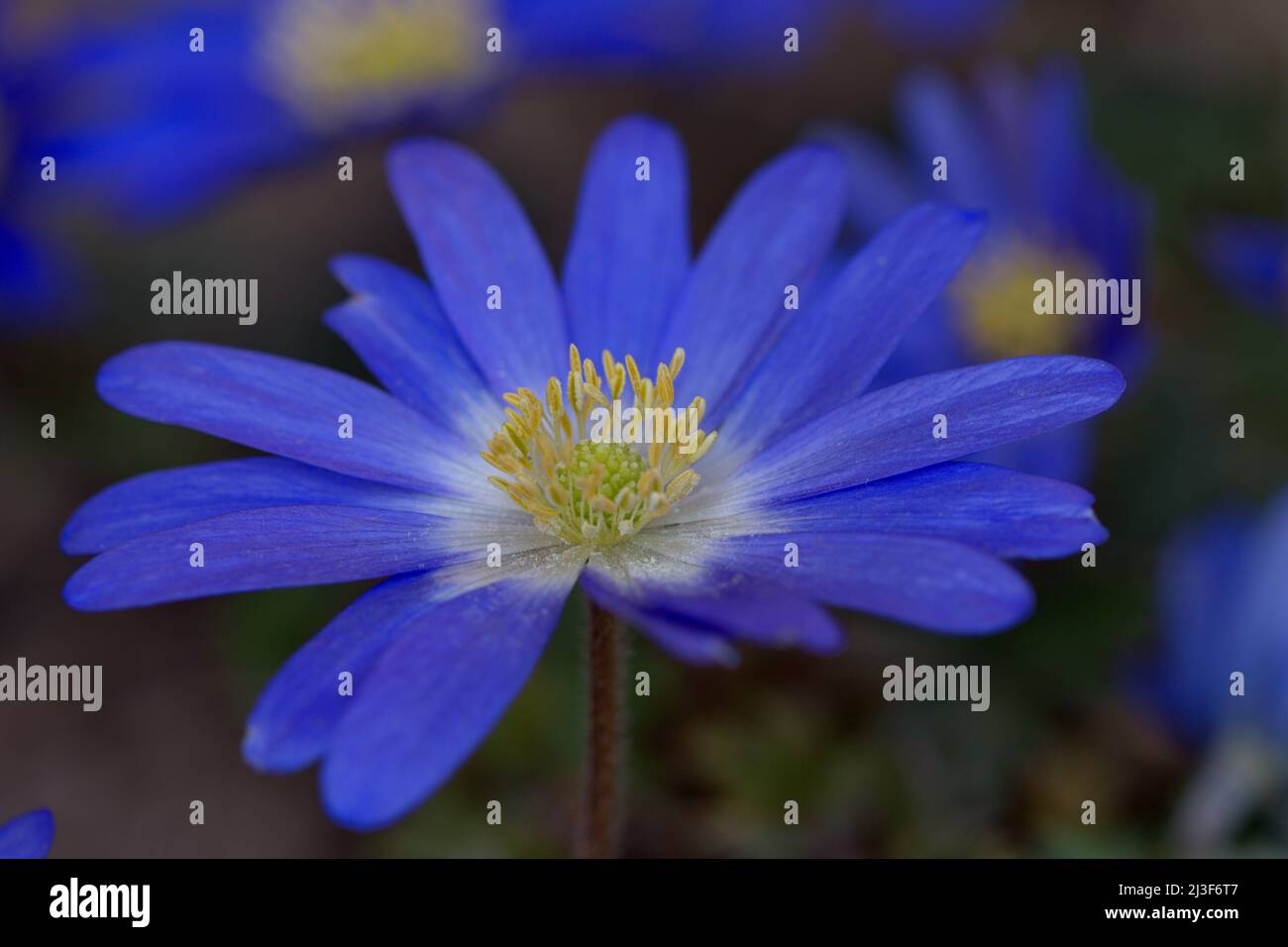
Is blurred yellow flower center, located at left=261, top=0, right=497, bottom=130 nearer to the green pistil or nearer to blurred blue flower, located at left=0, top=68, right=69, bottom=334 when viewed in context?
blurred blue flower, located at left=0, top=68, right=69, bottom=334

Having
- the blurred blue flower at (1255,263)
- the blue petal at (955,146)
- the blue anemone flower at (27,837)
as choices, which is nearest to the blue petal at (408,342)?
the blue anemone flower at (27,837)

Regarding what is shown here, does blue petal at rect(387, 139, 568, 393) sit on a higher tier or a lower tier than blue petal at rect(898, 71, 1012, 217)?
Result: lower

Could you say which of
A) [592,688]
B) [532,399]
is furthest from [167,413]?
[592,688]

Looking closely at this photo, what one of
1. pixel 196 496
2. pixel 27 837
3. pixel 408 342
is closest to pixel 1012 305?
pixel 408 342

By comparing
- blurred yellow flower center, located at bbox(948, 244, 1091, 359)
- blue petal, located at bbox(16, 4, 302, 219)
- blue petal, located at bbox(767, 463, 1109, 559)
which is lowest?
blue petal, located at bbox(767, 463, 1109, 559)

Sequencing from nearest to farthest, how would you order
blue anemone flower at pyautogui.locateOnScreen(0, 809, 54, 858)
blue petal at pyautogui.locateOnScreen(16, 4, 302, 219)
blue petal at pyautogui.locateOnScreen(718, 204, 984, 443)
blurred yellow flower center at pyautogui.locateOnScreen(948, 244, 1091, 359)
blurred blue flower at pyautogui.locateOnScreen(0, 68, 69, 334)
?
blue anemone flower at pyautogui.locateOnScreen(0, 809, 54, 858), blue petal at pyautogui.locateOnScreen(718, 204, 984, 443), blurred yellow flower center at pyautogui.locateOnScreen(948, 244, 1091, 359), blurred blue flower at pyautogui.locateOnScreen(0, 68, 69, 334), blue petal at pyautogui.locateOnScreen(16, 4, 302, 219)

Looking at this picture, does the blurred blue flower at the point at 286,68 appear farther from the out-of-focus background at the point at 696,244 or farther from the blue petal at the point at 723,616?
the blue petal at the point at 723,616

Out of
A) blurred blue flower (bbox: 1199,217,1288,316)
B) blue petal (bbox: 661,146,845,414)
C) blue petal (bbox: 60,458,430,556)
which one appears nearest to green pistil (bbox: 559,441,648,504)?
blue petal (bbox: 661,146,845,414)
